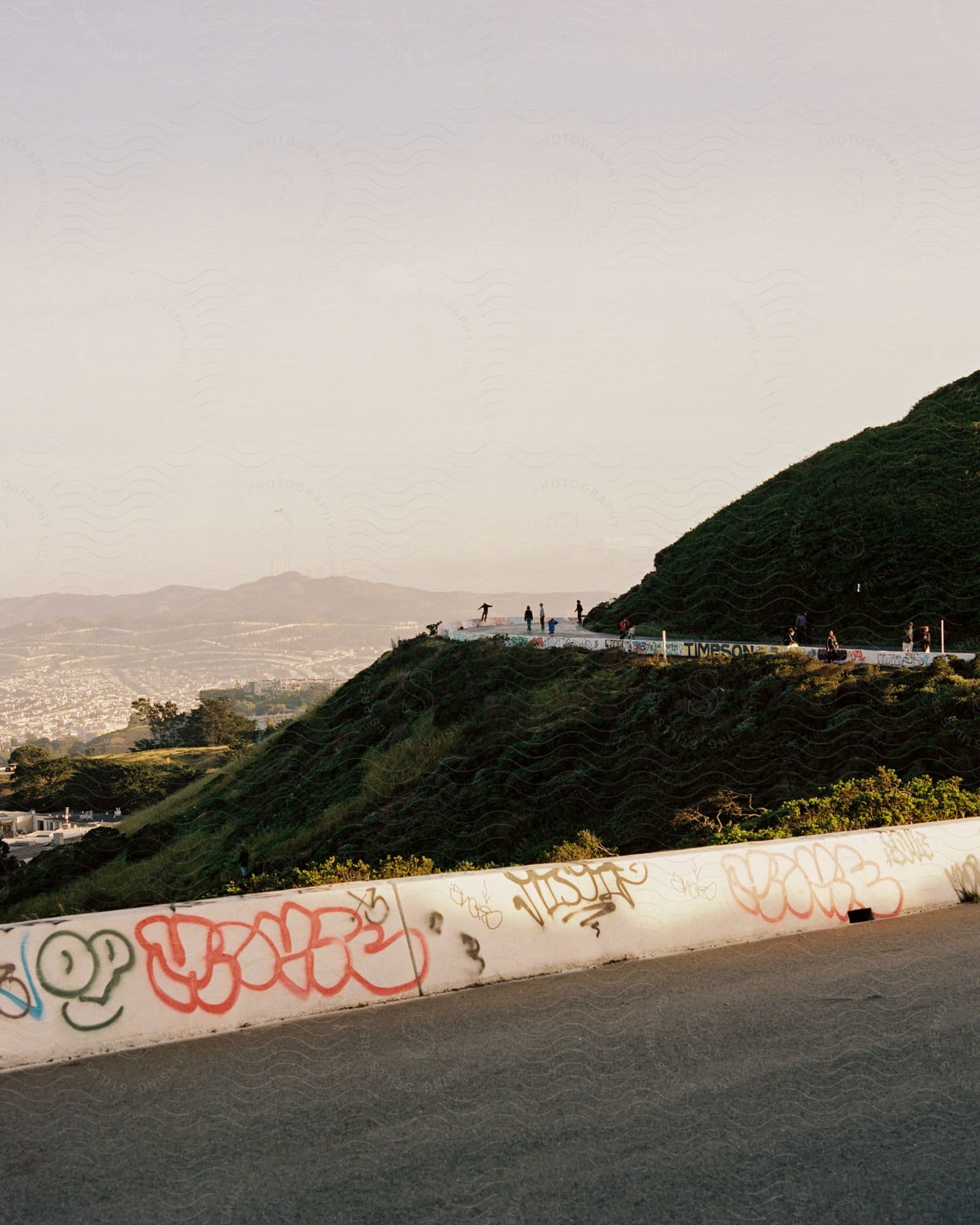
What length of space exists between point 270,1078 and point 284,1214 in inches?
65.8

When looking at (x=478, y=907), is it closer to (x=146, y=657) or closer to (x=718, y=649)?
(x=718, y=649)

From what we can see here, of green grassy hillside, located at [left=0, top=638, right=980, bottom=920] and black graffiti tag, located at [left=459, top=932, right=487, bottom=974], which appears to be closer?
black graffiti tag, located at [left=459, top=932, right=487, bottom=974]

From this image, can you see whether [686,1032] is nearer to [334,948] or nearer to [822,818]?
[334,948]

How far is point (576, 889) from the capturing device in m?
9.03

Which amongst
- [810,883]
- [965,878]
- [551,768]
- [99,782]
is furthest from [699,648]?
[99,782]

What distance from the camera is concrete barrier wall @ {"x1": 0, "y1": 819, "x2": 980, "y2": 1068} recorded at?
287 inches

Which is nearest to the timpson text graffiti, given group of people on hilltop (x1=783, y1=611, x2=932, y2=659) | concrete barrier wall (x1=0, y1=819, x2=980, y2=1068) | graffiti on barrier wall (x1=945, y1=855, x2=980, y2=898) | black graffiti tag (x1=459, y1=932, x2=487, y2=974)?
concrete barrier wall (x1=0, y1=819, x2=980, y2=1068)

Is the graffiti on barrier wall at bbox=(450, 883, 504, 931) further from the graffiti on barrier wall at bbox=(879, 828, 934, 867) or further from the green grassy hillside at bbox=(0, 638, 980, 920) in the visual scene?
the green grassy hillside at bbox=(0, 638, 980, 920)

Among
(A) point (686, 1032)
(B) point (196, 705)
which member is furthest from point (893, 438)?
(B) point (196, 705)

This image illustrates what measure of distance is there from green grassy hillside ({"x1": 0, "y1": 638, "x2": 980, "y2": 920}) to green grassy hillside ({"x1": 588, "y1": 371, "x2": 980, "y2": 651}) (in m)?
13.9

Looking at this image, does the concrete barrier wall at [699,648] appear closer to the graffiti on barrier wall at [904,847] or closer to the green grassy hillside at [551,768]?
the green grassy hillside at [551,768]

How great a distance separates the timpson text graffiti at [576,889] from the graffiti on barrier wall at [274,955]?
0.99 m

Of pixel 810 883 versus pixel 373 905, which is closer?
pixel 373 905

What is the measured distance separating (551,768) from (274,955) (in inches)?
849
